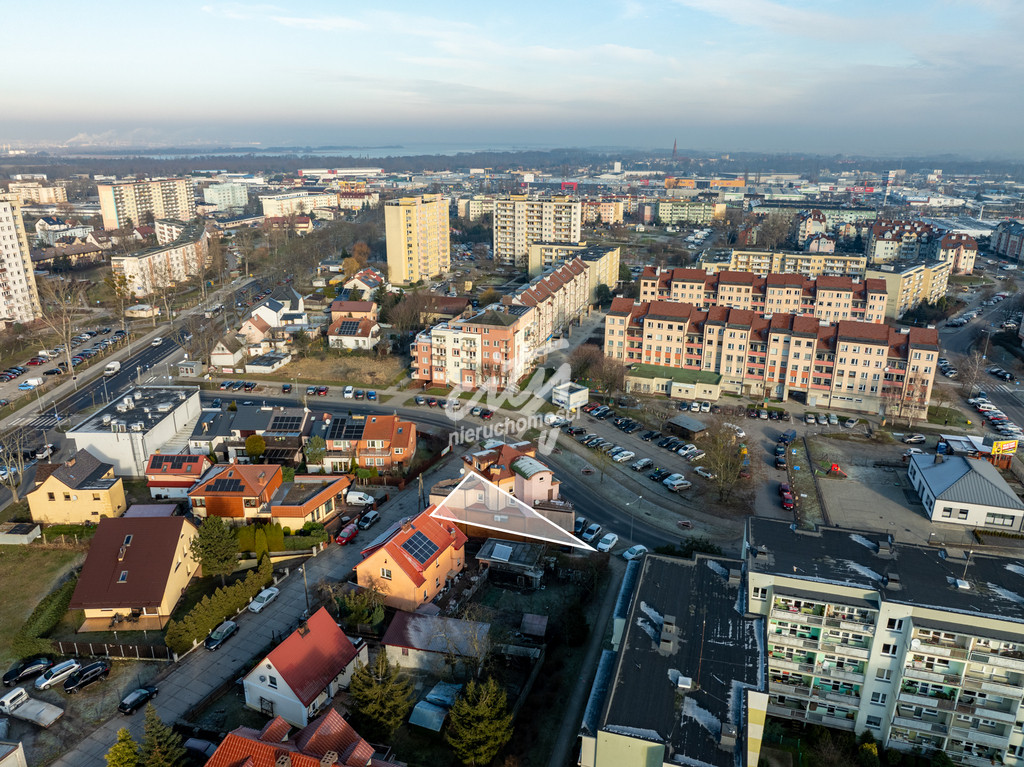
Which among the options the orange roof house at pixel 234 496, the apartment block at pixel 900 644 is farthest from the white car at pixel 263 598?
the apartment block at pixel 900 644

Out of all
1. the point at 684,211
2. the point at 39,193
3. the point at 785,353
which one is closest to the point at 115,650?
the point at 785,353

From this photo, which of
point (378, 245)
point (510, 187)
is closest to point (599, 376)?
point (378, 245)

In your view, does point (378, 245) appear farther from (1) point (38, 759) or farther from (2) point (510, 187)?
(2) point (510, 187)

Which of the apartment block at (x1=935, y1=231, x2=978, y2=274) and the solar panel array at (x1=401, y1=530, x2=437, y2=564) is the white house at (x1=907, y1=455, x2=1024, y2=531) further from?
the apartment block at (x1=935, y1=231, x2=978, y2=274)

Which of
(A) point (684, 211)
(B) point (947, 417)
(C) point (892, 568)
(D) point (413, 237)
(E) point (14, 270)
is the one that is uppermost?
(A) point (684, 211)

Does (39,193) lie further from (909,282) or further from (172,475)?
(909,282)

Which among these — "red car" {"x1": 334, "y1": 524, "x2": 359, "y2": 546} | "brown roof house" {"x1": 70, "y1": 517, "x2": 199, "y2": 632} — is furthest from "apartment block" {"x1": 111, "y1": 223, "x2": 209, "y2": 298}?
"red car" {"x1": 334, "y1": 524, "x2": 359, "y2": 546}
